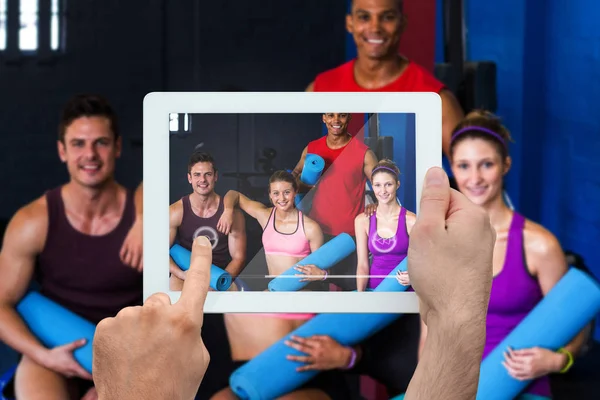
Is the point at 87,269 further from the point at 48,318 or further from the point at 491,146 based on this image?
the point at 491,146

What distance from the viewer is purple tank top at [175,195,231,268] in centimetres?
105

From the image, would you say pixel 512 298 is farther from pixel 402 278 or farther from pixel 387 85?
pixel 402 278

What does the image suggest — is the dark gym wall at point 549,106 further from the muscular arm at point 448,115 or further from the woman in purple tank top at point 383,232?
the woman in purple tank top at point 383,232

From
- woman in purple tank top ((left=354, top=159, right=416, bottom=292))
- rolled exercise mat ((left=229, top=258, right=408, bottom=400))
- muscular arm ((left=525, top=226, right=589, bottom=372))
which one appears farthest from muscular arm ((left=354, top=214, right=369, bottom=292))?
muscular arm ((left=525, top=226, right=589, bottom=372))

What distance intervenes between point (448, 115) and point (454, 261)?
1.58 m

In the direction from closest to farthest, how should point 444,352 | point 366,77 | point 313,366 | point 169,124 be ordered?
point 444,352 → point 169,124 → point 313,366 → point 366,77

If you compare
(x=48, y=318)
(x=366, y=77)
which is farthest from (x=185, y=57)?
(x=48, y=318)

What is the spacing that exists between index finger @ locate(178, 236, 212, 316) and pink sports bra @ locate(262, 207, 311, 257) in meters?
0.39

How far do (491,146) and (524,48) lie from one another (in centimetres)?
44

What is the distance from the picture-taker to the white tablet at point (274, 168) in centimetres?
102

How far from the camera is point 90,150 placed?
2.23 meters

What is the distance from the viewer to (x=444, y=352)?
2.47 feet

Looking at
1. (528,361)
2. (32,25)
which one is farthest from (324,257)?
(32,25)

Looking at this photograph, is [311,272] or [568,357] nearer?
[311,272]
